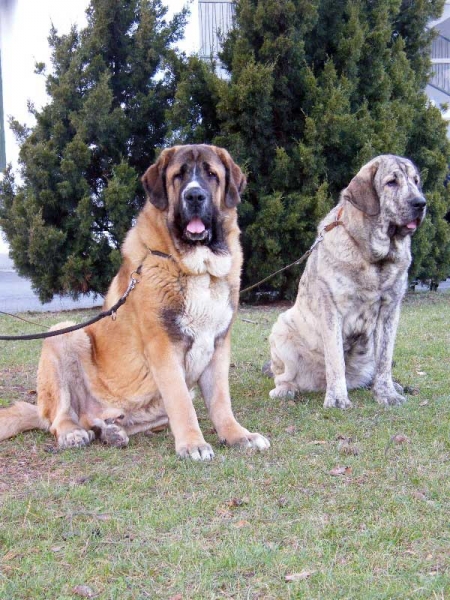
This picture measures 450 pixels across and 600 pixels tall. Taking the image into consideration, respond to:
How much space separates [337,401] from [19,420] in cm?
229

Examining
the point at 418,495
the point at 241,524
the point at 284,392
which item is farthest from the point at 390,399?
the point at 241,524

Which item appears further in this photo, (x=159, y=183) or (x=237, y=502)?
(x=159, y=183)

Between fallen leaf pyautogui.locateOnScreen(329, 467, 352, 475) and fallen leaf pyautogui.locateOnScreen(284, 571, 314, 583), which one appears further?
fallen leaf pyautogui.locateOnScreen(329, 467, 352, 475)

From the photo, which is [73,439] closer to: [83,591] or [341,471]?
[341,471]

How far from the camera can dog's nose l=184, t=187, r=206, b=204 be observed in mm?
4250

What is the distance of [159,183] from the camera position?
4488mm

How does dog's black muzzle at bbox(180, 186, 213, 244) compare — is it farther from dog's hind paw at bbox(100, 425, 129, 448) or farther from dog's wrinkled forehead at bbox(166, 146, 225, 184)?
dog's hind paw at bbox(100, 425, 129, 448)

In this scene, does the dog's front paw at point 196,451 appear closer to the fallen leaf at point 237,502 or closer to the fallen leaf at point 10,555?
the fallen leaf at point 237,502

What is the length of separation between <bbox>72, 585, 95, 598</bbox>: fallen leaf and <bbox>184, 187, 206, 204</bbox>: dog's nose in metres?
2.38

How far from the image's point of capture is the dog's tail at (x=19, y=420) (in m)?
4.59

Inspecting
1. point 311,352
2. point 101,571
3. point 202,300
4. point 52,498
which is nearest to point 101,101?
point 311,352

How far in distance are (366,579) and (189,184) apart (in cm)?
255

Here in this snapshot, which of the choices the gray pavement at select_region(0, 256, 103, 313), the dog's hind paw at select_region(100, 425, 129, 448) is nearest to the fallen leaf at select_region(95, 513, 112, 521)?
the dog's hind paw at select_region(100, 425, 129, 448)

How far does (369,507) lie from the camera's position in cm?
322
